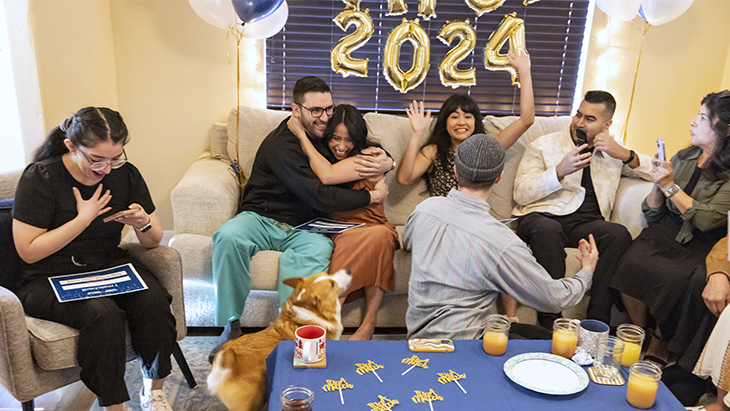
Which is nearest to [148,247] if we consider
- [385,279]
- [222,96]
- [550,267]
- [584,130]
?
[385,279]

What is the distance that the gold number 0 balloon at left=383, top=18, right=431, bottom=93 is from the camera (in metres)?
2.93

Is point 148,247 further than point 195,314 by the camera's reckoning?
No

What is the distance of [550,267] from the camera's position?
2.12 metres

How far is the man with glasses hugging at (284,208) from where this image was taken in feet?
6.44

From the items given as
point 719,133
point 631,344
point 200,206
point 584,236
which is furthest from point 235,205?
point 719,133

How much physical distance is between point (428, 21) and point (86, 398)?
2582 millimetres

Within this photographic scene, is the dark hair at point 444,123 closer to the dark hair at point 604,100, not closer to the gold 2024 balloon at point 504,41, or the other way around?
the dark hair at point 604,100

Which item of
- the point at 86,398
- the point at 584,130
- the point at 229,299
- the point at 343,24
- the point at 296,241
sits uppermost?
the point at 343,24

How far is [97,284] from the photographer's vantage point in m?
1.55

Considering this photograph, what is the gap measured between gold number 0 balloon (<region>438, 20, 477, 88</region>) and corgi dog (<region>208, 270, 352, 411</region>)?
177 cm

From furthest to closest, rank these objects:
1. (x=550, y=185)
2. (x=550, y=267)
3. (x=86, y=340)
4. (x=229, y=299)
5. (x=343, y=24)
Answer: (x=343, y=24) → (x=550, y=185) → (x=550, y=267) → (x=229, y=299) → (x=86, y=340)

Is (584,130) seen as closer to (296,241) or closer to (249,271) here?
(296,241)

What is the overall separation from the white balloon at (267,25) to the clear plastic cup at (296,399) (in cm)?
209

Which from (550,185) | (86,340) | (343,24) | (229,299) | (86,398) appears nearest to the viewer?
(86,340)
